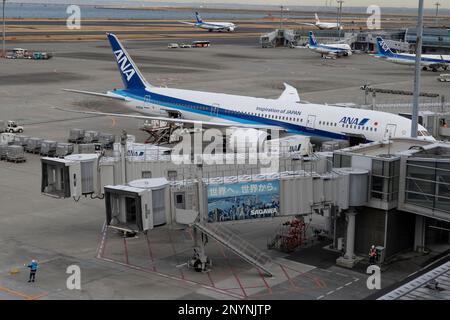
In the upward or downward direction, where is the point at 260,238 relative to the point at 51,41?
downward

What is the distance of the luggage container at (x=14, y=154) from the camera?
52125 mm

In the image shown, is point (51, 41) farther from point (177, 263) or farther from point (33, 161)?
point (177, 263)

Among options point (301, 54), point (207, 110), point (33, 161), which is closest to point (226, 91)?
point (207, 110)

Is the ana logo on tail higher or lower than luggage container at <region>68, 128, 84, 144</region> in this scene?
higher

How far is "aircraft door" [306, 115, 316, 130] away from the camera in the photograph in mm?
51250

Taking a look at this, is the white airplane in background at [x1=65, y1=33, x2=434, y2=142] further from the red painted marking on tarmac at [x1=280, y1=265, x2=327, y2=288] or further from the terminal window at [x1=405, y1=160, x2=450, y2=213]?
the red painted marking on tarmac at [x1=280, y1=265, x2=327, y2=288]

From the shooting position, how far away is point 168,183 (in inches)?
1204

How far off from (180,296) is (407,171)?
12.8 m

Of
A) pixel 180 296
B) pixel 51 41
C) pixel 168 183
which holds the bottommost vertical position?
pixel 180 296

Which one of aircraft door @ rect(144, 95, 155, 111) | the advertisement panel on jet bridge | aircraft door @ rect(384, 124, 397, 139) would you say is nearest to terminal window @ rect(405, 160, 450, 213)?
the advertisement panel on jet bridge

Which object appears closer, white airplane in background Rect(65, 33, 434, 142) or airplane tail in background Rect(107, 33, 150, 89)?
white airplane in background Rect(65, 33, 434, 142)

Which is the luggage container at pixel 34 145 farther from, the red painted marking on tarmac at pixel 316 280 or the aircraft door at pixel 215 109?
the red painted marking on tarmac at pixel 316 280

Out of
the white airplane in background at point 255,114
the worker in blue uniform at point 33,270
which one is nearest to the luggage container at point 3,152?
the white airplane in background at point 255,114

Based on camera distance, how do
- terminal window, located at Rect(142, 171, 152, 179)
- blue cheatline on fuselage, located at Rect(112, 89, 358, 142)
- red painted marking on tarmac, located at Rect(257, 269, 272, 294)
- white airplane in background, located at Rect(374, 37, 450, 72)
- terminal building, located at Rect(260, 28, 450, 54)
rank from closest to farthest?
red painted marking on tarmac, located at Rect(257, 269, 272, 294), terminal window, located at Rect(142, 171, 152, 179), blue cheatline on fuselage, located at Rect(112, 89, 358, 142), white airplane in background, located at Rect(374, 37, 450, 72), terminal building, located at Rect(260, 28, 450, 54)
